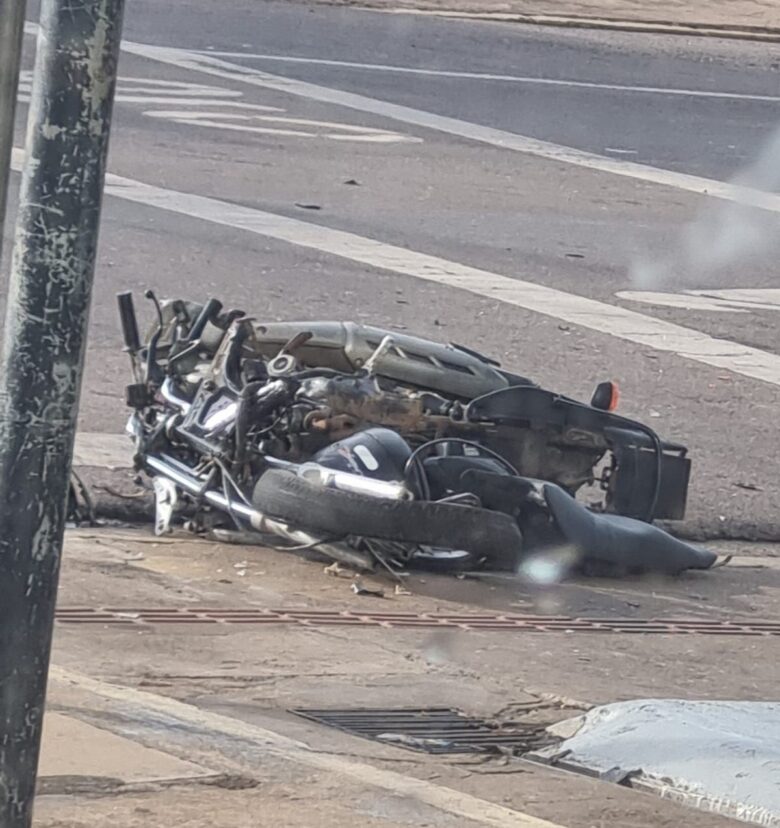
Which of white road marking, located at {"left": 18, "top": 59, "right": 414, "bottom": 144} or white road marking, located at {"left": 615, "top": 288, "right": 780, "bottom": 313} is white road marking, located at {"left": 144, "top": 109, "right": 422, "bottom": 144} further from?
white road marking, located at {"left": 615, "top": 288, "right": 780, "bottom": 313}

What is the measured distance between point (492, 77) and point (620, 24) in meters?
5.05

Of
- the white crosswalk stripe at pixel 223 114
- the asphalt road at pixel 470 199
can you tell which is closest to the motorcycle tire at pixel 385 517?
the asphalt road at pixel 470 199

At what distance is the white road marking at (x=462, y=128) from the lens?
16094 mm

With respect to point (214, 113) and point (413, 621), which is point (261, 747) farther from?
point (214, 113)

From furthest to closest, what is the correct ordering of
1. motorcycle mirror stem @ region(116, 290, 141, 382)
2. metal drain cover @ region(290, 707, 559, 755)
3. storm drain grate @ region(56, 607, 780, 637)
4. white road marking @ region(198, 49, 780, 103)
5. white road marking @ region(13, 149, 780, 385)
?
white road marking @ region(198, 49, 780, 103), white road marking @ region(13, 149, 780, 385), motorcycle mirror stem @ region(116, 290, 141, 382), storm drain grate @ region(56, 607, 780, 637), metal drain cover @ region(290, 707, 559, 755)

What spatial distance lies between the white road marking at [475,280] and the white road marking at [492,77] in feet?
21.8

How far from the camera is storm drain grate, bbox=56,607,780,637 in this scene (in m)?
6.32

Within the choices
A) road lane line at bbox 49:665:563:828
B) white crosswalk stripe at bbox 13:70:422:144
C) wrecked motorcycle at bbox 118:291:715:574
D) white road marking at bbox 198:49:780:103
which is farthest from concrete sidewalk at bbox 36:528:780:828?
white road marking at bbox 198:49:780:103

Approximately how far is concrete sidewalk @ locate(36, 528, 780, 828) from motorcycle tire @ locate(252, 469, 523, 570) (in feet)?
0.64

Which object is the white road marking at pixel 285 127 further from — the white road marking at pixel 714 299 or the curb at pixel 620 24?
the curb at pixel 620 24

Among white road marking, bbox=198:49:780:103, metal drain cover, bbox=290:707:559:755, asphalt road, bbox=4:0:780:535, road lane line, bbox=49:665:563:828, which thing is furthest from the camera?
white road marking, bbox=198:49:780:103

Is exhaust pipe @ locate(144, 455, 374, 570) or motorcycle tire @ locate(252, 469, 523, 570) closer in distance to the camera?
motorcycle tire @ locate(252, 469, 523, 570)

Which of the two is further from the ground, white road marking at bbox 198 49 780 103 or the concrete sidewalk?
white road marking at bbox 198 49 780 103

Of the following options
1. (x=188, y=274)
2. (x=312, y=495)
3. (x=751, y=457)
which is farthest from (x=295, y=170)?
Result: (x=312, y=495)
